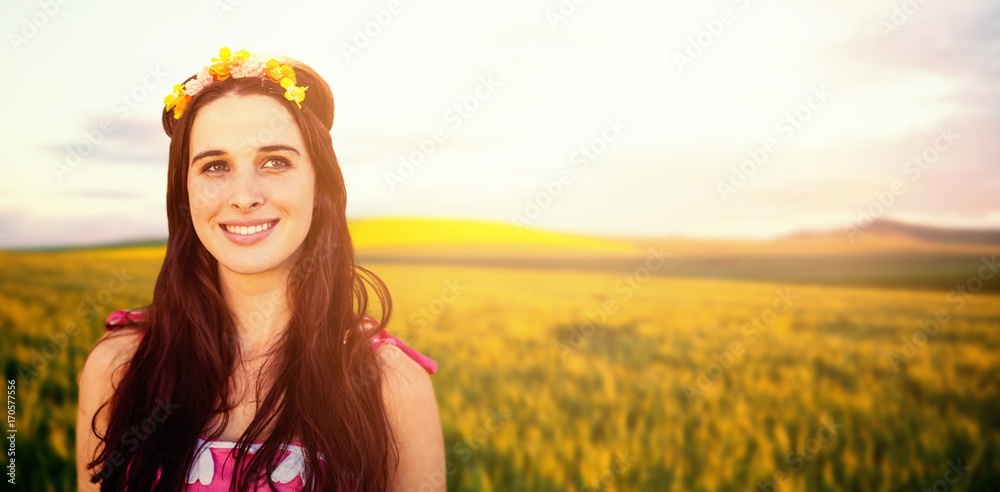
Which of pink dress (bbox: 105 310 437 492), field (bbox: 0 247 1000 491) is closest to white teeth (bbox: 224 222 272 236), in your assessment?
pink dress (bbox: 105 310 437 492)

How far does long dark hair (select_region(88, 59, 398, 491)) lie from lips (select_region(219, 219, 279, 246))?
0.57ft

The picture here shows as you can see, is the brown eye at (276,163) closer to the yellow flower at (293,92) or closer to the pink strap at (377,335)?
the yellow flower at (293,92)

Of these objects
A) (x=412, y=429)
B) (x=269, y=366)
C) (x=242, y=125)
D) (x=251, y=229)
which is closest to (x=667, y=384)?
(x=412, y=429)

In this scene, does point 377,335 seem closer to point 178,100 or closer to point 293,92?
point 293,92

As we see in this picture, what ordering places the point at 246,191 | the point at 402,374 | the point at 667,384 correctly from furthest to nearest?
the point at 667,384, the point at 402,374, the point at 246,191

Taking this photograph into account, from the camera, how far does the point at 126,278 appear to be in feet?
19.7

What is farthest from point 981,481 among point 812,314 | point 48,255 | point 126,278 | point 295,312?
point 48,255

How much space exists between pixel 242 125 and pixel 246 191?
19 cm

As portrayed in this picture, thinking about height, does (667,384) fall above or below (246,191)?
below

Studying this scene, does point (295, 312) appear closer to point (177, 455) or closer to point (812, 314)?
point (177, 455)

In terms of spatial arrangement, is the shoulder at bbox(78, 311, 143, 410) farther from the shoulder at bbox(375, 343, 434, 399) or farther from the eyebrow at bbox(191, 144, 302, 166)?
the shoulder at bbox(375, 343, 434, 399)

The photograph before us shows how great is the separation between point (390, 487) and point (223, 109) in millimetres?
1153

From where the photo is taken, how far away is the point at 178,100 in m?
1.98

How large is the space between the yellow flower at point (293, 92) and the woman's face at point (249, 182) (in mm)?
40
